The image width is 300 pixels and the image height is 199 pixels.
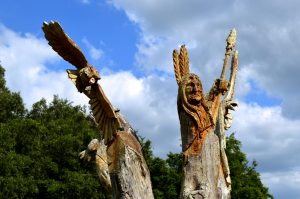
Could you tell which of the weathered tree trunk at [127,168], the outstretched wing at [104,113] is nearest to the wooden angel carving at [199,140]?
the weathered tree trunk at [127,168]

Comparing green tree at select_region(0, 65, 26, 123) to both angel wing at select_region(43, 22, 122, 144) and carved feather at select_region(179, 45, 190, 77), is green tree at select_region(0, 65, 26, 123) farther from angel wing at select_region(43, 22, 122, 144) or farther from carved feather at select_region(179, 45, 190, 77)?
carved feather at select_region(179, 45, 190, 77)

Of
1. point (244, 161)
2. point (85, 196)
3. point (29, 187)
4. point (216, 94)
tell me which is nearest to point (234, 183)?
point (244, 161)

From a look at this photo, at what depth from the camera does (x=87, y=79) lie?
28.4ft

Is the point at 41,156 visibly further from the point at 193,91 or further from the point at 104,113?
the point at 193,91

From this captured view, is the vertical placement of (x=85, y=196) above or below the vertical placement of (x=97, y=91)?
above

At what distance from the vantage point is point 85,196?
40.5 meters

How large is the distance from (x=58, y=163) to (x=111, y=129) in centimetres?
3459

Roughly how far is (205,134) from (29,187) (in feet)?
104

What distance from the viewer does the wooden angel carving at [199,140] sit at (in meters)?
8.00

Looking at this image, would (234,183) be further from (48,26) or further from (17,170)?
(48,26)

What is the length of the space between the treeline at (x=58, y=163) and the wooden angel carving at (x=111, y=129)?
2793 cm

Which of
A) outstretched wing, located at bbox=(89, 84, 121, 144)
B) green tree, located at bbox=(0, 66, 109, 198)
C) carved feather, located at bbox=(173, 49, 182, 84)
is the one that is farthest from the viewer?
green tree, located at bbox=(0, 66, 109, 198)

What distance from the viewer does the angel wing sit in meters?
8.66

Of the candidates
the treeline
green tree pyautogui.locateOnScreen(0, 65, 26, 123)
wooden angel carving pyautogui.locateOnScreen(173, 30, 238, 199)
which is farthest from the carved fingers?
green tree pyautogui.locateOnScreen(0, 65, 26, 123)
